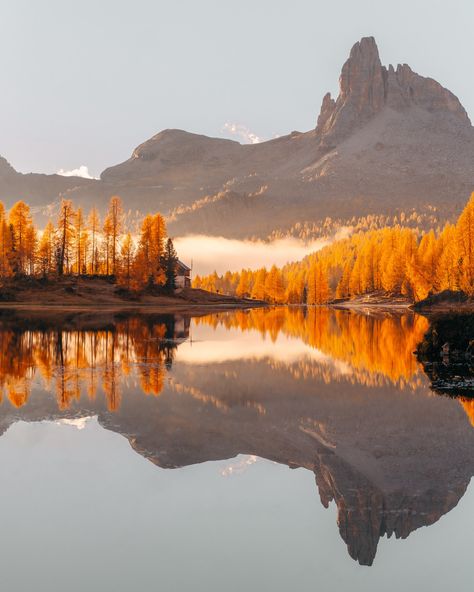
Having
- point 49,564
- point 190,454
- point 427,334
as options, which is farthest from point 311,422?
point 427,334

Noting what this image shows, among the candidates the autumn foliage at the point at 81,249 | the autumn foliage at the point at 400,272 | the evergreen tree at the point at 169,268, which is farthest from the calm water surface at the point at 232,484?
the evergreen tree at the point at 169,268

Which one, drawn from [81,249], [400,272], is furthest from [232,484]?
[400,272]

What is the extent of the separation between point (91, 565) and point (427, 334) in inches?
897

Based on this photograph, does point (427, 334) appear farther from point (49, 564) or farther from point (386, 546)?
point (49, 564)

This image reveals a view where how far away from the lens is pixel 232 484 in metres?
9.59

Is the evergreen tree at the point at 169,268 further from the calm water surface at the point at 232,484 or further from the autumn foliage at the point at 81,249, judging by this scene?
the calm water surface at the point at 232,484

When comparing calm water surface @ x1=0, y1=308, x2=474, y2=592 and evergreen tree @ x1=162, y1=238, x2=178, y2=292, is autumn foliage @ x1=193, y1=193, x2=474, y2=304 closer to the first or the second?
evergreen tree @ x1=162, y1=238, x2=178, y2=292

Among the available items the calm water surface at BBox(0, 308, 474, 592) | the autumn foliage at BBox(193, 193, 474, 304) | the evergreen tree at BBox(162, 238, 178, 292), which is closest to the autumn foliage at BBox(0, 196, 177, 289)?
the evergreen tree at BBox(162, 238, 178, 292)

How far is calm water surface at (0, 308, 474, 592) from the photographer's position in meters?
6.79

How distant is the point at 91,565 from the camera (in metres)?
6.71

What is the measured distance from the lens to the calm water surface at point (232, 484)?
6.79 metres

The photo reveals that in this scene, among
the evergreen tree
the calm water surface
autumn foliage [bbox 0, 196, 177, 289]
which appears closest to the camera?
the calm water surface

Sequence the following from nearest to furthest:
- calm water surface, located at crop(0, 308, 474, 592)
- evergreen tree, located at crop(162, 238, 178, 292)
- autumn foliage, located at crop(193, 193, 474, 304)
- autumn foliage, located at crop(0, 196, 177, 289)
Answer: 1. calm water surface, located at crop(0, 308, 474, 592)
2. autumn foliage, located at crop(193, 193, 474, 304)
3. autumn foliage, located at crop(0, 196, 177, 289)
4. evergreen tree, located at crop(162, 238, 178, 292)

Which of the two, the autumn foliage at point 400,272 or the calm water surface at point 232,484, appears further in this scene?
the autumn foliage at point 400,272
